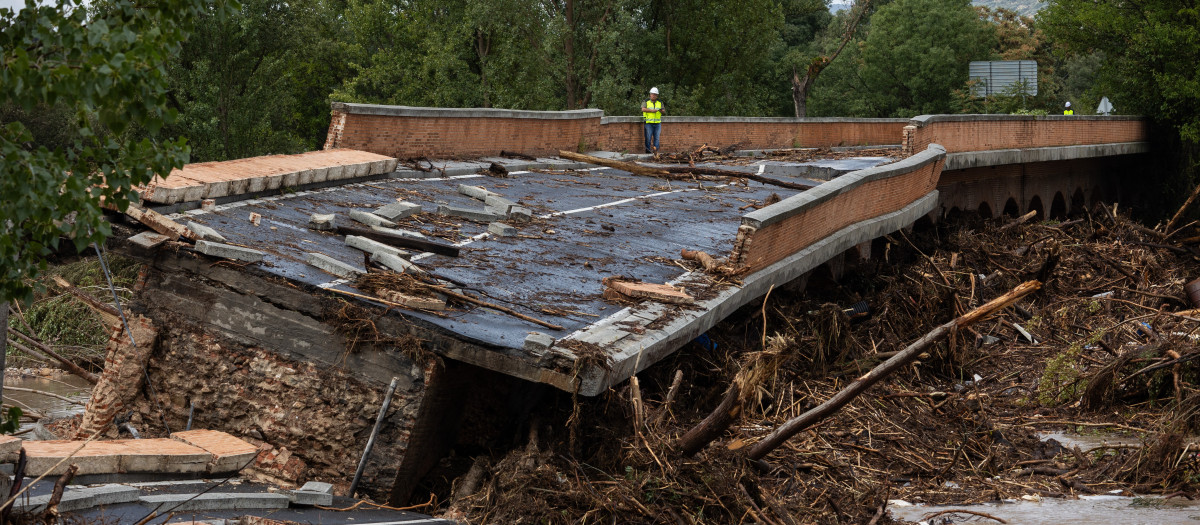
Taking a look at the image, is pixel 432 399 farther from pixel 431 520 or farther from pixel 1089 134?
pixel 1089 134

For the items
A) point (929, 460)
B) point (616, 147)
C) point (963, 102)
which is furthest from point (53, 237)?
point (963, 102)

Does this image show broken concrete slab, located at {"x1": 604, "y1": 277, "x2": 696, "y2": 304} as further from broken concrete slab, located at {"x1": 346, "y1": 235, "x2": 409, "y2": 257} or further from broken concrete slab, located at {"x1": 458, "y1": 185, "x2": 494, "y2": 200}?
broken concrete slab, located at {"x1": 458, "y1": 185, "x2": 494, "y2": 200}

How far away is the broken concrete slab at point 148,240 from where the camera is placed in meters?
8.52

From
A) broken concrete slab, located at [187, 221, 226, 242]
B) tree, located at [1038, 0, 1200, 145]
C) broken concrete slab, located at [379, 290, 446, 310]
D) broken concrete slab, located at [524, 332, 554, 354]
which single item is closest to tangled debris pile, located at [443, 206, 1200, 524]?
broken concrete slab, located at [524, 332, 554, 354]

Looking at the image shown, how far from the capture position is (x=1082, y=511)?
823 cm

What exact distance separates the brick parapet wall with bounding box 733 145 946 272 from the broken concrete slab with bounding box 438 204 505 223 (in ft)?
9.96

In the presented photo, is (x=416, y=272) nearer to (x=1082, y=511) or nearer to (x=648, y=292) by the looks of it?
(x=648, y=292)

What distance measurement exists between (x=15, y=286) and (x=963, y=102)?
49091 mm

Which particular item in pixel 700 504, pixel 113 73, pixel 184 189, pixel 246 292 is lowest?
pixel 700 504

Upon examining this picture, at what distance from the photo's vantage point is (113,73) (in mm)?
3898

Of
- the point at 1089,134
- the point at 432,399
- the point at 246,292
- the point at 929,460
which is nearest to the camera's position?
the point at 432,399

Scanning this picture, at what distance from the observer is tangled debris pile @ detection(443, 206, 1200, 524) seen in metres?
7.25

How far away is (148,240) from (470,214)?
13.8 feet

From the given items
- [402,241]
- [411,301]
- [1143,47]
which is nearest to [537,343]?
[411,301]
